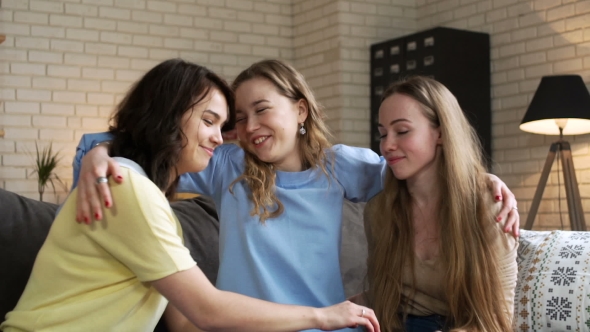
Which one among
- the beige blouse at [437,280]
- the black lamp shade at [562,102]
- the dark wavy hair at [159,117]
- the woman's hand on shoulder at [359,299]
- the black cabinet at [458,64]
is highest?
the black cabinet at [458,64]

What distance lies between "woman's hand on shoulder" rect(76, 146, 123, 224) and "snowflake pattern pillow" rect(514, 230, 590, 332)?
1540mm

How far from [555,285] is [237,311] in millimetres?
1303

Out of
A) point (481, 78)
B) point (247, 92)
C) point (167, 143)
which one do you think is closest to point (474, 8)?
point (481, 78)

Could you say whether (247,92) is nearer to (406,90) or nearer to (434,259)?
(406,90)

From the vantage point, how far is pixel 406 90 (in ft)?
7.97

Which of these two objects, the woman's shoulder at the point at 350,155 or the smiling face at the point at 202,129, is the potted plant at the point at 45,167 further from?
the smiling face at the point at 202,129

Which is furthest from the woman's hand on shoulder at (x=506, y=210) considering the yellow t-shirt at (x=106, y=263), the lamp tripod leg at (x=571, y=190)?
the lamp tripod leg at (x=571, y=190)

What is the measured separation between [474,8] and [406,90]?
171 inches

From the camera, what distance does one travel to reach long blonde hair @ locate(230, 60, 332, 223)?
2363 millimetres

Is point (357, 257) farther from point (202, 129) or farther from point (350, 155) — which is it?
point (202, 129)

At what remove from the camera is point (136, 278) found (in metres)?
1.80

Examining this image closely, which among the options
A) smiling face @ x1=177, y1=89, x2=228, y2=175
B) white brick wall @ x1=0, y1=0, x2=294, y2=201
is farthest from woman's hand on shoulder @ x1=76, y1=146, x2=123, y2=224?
white brick wall @ x1=0, y1=0, x2=294, y2=201

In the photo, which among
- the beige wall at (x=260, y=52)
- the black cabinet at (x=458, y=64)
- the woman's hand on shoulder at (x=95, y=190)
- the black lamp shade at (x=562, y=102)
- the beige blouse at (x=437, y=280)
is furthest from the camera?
the black cabinet at (x=458, y=64)

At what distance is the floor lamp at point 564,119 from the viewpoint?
5.04 metres
